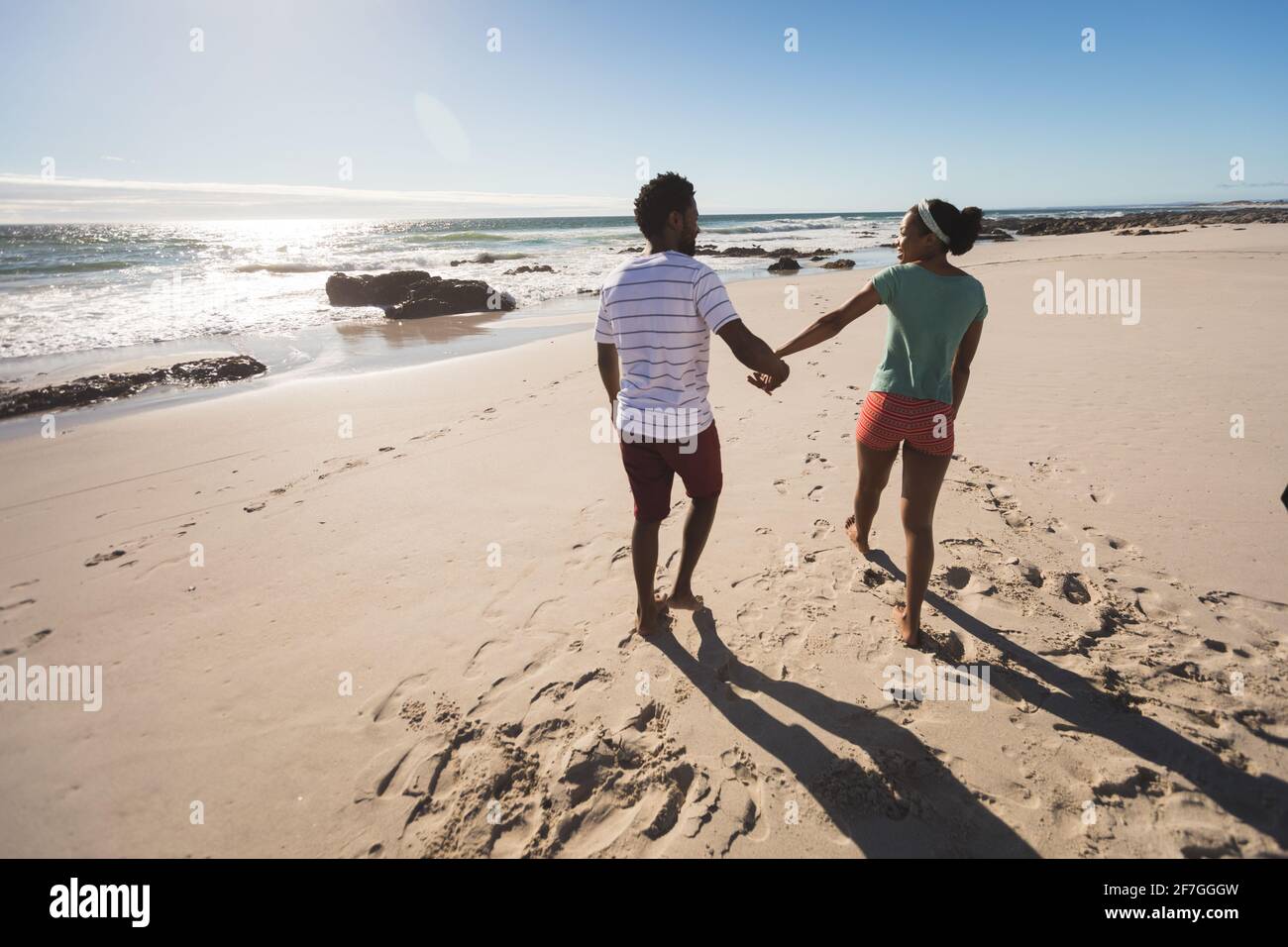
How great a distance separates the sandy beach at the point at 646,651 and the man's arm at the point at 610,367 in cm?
130

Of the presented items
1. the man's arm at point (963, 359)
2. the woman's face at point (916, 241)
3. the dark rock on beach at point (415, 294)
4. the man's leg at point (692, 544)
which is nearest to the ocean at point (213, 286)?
the dark rock on beach at point (415, 294)

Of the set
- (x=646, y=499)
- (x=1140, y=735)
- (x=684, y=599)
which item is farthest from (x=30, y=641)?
(x=1140, y=735)

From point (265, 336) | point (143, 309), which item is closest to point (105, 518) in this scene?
point (265, 336)

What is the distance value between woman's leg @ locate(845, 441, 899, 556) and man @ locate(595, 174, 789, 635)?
2.54 feet

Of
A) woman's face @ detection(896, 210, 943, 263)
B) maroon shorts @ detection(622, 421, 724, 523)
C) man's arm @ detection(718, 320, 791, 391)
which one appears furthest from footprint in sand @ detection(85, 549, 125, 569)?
woman's face @ detection(896, 210, 943, 263)

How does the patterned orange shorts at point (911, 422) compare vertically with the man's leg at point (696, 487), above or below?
above

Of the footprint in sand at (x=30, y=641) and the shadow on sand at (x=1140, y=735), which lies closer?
the shadow on sand at (x=1140, y=735)

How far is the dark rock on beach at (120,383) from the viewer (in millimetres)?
7875

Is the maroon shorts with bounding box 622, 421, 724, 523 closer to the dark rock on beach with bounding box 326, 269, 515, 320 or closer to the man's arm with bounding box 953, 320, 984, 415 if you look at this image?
the man's arm with bounding box 953, 320, 984, 415

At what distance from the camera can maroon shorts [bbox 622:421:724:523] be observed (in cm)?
277

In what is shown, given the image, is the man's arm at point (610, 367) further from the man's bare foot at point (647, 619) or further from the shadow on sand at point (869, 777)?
the shadow on sand at point (869, 777)

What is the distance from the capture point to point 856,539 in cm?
378

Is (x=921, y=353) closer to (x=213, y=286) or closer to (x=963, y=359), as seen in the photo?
(x=963, y=359)
